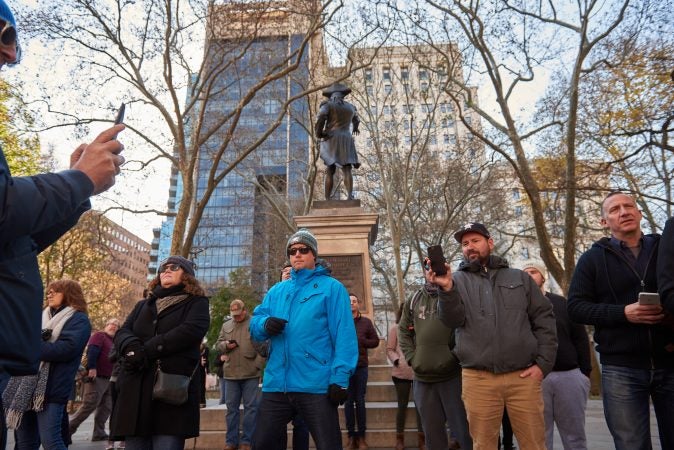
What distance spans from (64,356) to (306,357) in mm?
2295

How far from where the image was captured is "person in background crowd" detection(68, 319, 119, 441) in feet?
24.1

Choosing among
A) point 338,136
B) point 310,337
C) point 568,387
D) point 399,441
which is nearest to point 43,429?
point 310,337

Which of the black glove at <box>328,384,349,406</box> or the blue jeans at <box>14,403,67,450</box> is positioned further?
the blue jeans at <box>14,403,67,450</box>

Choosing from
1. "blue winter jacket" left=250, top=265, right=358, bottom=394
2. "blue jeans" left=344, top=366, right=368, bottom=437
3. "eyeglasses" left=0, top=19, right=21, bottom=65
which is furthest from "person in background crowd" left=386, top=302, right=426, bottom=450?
"eyeglasses" left=0, top=19, right=21, bottom=65

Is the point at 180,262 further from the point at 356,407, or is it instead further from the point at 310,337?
the point at 356,407

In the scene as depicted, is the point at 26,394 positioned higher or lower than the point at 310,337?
lower

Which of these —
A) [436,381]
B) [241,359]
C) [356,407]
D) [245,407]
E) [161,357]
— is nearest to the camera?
[161,357]

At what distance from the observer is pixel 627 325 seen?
3.13 metres

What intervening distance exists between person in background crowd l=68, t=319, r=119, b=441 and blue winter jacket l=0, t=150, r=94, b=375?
643cm

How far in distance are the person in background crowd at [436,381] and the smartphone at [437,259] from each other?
0.74m

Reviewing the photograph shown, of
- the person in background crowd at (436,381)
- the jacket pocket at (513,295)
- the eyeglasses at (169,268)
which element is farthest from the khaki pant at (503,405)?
the eyeglasses at (169,268)

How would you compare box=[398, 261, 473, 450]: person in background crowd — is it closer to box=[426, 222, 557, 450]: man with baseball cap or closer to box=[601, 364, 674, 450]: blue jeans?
box=[426, 222, 557, 450]: man with baseball cap

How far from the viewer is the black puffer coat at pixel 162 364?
333 centimetres

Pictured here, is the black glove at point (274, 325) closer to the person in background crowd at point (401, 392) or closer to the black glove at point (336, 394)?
the black glove at point (336, 394)
